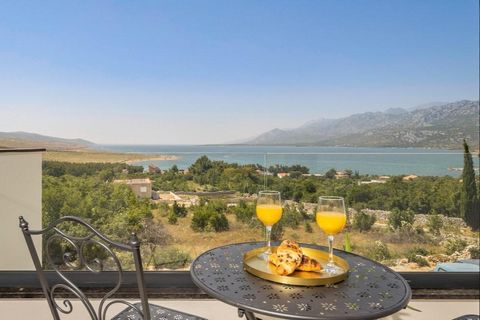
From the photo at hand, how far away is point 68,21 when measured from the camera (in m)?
4.68

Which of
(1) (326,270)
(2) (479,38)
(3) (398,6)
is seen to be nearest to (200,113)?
(3) (398,6)

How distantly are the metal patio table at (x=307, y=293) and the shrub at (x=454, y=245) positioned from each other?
174cm

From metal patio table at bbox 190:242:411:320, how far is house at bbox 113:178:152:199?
1.39 m

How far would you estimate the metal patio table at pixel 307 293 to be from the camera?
90 centimetres

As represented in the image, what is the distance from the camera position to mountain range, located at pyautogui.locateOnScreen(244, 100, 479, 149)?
332cm

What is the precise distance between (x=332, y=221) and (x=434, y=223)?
185cm

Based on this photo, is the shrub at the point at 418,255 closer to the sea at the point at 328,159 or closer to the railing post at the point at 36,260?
the sea at the point at 328,159

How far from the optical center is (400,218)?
2.62m

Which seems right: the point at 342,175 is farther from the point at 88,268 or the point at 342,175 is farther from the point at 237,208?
the point at 88,268

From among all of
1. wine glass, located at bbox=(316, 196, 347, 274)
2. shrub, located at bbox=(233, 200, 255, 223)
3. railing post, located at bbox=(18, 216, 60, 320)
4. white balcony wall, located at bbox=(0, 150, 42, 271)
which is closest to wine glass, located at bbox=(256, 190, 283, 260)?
wine glass, located at bbox=(316, 196, 347, 274)

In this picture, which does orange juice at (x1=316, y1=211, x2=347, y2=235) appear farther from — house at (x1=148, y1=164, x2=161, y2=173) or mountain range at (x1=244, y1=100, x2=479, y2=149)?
mountain range at (x1=244, y1=100, x2=479, y2=149)

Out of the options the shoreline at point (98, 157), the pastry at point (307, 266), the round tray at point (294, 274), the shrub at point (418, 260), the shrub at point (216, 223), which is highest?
the shoreline at point (98, 157)

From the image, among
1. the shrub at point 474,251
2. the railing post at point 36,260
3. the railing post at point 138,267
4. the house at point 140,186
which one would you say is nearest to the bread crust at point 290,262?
the railing post at point 138,267

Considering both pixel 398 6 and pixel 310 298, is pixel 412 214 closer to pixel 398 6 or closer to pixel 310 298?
pixel 310 298
